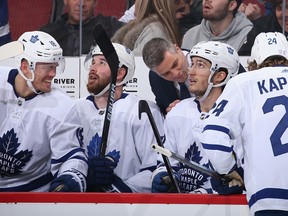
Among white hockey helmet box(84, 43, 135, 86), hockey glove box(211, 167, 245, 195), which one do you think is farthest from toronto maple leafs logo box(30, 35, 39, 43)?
hockey glove box(211, 167, 245, 195)

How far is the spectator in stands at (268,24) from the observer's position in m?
5.46

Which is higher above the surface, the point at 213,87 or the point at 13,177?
the point at 213,87

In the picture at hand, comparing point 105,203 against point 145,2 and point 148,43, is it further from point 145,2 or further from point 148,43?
point 145,2

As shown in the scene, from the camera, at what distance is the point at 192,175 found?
464 centimetres

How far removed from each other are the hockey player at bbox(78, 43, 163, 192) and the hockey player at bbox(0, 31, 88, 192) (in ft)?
0.50

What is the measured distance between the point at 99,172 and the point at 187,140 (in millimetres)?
399

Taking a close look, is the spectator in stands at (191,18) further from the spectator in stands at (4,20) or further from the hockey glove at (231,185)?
the hockey glove at (231,185)

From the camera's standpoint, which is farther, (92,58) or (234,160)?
(92,58)

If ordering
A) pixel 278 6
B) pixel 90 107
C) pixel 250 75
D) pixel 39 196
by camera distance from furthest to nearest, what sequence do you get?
pixel 278 6 < pixel 90 107 < pixel 39 196 < pixel 250 75

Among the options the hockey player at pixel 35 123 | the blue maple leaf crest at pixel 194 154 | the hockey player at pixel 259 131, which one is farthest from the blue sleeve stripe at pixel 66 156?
the hockey player at pixel 259 131

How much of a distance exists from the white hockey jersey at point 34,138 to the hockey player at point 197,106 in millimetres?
399

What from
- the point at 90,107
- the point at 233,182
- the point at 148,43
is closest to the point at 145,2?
the point at 148,43

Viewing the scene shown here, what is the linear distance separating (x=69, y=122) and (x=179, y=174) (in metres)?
0.51

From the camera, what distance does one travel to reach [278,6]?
18.0 ft
